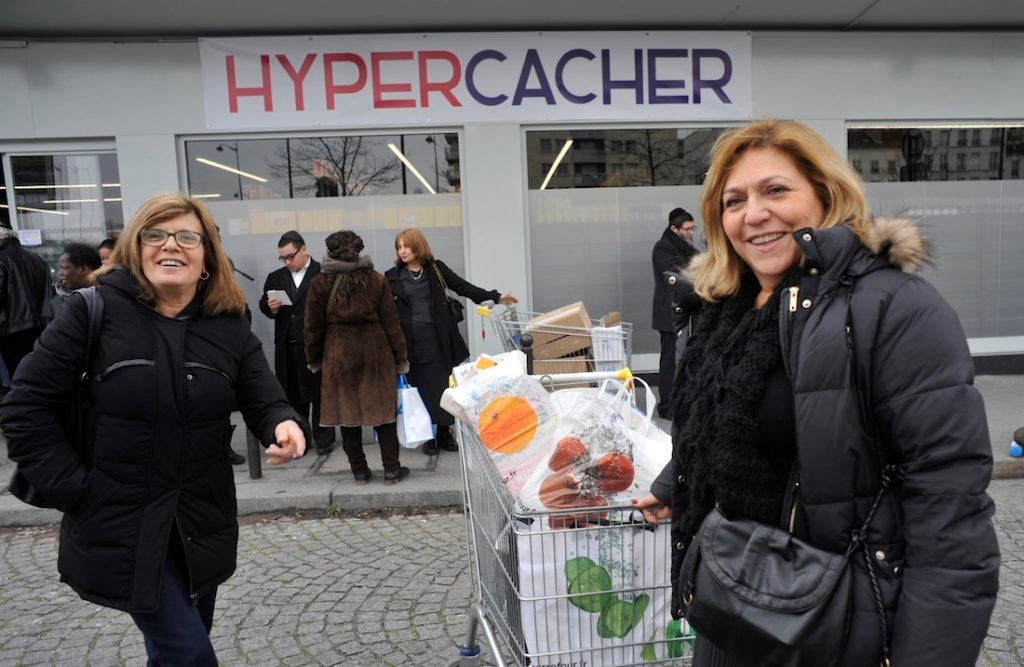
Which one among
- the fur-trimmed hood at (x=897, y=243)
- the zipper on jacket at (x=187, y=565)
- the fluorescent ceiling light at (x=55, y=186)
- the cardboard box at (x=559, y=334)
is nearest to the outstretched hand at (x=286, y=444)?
the zipper on jacket at (x=187, y=565)

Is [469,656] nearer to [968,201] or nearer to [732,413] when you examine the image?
[732,413]

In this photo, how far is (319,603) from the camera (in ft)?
12.9

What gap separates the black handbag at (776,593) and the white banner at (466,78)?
6.93 meters

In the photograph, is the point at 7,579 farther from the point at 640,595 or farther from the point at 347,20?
the point at 347,20

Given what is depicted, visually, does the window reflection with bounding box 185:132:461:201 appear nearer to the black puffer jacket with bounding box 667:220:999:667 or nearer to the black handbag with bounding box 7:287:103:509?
the black handbag with bounding box 7:287:103:509

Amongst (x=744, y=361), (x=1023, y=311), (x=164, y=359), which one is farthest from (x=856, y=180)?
(x=1023, y=311)

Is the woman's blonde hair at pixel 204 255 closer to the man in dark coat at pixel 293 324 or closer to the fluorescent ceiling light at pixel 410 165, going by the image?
the man in dark coat at pixel 293 324

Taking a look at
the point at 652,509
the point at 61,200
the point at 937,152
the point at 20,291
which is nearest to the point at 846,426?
the point at 652,509

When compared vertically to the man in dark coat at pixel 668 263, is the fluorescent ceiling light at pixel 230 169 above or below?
above

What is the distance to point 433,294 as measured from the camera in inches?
254

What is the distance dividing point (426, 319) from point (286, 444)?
4018 mm

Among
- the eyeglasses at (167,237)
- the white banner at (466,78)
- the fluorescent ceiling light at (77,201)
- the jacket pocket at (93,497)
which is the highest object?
the white banner at (466,78)

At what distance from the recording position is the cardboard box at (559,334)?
5.61 m

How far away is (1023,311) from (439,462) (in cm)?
792
